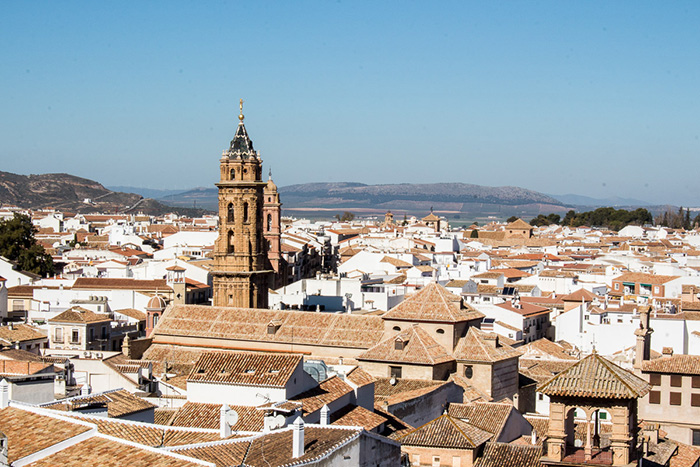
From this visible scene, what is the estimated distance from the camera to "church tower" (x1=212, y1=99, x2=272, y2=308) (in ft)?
141

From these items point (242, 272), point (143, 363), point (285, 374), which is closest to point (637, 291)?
point (242, 272)

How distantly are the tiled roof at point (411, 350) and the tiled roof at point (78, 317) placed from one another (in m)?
13.9

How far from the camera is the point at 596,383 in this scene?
15.4 metres

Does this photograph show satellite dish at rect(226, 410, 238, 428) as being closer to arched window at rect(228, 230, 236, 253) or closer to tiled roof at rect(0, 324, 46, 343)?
A: tiled roof at rect(0, 324, 46, 343)

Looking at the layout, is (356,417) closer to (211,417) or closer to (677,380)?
(211,417)

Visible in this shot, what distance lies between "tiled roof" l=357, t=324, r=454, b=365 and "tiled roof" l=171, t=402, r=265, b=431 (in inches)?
415

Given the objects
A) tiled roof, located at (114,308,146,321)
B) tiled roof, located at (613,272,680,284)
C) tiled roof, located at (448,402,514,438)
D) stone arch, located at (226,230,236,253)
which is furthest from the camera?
tiled roof, located at (613,272,680,284)

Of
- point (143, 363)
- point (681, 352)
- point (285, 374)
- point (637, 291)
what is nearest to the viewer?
point (285, 374)

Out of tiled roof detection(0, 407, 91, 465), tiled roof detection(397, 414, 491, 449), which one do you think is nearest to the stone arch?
tiled roof detection(397, 414, 491, 449)

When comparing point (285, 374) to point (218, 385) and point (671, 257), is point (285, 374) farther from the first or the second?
point (671, 257)

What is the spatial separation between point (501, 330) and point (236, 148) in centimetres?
1472

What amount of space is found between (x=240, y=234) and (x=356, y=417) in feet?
75.7

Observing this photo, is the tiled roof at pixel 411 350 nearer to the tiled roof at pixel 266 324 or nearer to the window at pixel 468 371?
the window at pixel 468 371

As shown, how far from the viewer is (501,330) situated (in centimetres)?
4684
